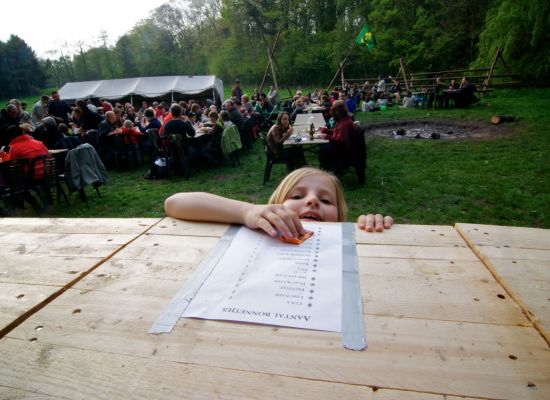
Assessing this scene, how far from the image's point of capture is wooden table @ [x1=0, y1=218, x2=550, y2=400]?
0.51m

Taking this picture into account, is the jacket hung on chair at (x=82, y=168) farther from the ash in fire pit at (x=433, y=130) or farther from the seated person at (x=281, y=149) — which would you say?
the ash in fire pit at (x=433, y=130)

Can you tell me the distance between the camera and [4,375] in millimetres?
549

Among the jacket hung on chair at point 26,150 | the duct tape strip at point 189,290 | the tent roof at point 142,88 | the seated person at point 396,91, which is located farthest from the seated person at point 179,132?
the seated person at point 396,91

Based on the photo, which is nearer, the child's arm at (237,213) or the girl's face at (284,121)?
the child's arm at (237,213)

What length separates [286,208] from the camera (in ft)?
3.44

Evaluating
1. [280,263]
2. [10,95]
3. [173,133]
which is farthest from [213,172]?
Result: [10,95]

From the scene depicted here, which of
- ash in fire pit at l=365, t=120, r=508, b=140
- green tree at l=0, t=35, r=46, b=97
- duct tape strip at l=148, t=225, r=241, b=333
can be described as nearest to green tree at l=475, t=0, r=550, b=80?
ash in fire pit at l=365, t=120, r=508, b=140

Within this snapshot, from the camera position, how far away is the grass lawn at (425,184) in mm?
4453

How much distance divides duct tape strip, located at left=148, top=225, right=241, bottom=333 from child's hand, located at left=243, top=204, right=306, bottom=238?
107 millimetres

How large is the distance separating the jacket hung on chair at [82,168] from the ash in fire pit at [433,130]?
791 centimetres

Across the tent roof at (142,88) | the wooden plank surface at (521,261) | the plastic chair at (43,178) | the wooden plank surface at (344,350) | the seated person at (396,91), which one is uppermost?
the tent roof at (142,88)

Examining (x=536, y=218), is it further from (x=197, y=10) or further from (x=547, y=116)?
(x=197, y=10)

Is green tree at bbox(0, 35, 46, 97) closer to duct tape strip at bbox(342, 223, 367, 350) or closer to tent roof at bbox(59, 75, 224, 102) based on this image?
tent roof at bbox(59, 75, 224, 102)

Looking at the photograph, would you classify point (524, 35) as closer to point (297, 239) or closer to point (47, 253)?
point (297, 239)
